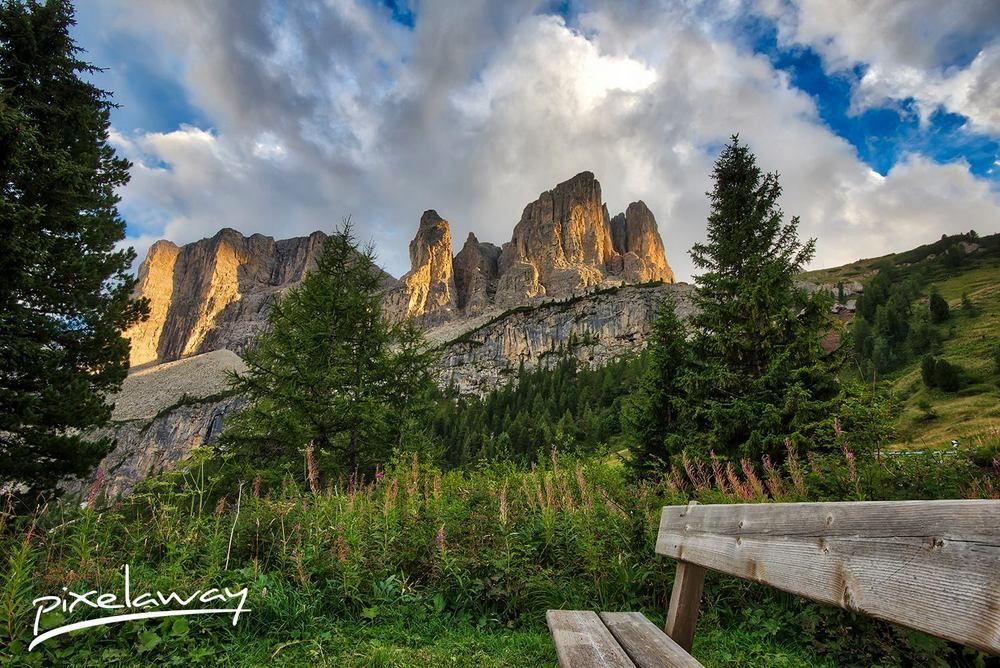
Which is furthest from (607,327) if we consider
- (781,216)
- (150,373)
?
(150,373)

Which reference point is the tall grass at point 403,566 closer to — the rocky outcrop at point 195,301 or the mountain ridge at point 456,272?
the mountain ridge at point 456,272

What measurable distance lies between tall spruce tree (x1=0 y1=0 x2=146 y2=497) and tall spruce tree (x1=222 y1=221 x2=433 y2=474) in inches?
115

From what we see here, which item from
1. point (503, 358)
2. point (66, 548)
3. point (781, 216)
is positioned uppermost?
point (503, 358)

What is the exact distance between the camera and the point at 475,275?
614 feet

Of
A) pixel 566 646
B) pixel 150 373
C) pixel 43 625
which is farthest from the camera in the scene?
pixel 150 373

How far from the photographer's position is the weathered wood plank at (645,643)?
6.77 feet

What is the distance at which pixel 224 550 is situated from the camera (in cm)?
412

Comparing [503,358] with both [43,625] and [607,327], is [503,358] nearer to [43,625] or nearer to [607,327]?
[607,327]

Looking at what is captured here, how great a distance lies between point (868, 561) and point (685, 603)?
1.71 metres

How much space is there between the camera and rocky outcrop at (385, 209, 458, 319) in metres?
178

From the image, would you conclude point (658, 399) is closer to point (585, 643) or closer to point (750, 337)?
point (750, 337)

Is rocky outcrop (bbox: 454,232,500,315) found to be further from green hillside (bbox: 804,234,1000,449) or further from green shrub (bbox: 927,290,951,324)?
green shrub (bbox: 927,290,951,324)

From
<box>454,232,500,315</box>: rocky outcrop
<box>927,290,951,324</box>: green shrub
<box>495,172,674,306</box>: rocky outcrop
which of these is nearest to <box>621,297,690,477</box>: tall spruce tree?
<box>927,290,951,324</box>: green shrub

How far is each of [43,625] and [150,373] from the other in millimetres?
188822
